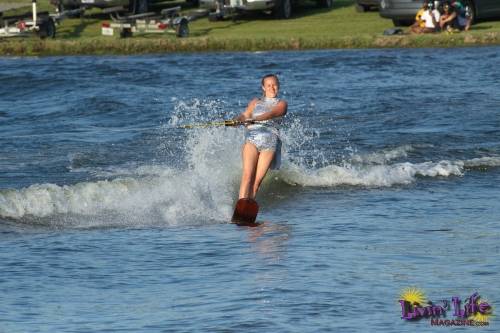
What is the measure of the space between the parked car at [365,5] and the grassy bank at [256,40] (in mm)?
751

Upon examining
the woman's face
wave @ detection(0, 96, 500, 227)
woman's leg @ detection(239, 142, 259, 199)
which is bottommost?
wave @ detection(0, 96, 500, 227)

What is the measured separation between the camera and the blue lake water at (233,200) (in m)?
10.1

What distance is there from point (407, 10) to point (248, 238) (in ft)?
63.8

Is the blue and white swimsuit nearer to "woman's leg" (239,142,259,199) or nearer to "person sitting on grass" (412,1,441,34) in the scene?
"woman's leg" (239,142,259,199)

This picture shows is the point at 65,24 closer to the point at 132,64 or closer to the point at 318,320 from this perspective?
the point at 132,64

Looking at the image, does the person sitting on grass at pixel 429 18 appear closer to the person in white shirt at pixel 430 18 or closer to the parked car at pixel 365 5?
the person in white shirt at pixel 430 18

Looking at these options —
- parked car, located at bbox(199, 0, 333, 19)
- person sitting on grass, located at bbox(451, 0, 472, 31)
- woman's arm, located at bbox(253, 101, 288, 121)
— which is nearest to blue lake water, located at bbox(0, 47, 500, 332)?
woman's arm, located at bbox(253, 101, 288, 121)

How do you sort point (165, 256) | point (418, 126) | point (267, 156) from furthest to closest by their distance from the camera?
point (418, 126), point (267, 156), point (165, 256)

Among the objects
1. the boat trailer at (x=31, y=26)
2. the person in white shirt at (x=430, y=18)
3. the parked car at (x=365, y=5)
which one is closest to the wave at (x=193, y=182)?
the person in white shirt at (x=430, y=18)

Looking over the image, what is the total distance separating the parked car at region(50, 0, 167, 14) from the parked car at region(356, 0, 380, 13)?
18.4 ft

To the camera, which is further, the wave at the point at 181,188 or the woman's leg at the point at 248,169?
the wave at the point at 181,188

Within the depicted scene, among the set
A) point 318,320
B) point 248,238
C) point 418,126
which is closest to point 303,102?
point 418,126

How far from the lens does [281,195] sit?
15641 millimetres

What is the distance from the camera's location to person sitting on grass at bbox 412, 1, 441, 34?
30.3 meters
